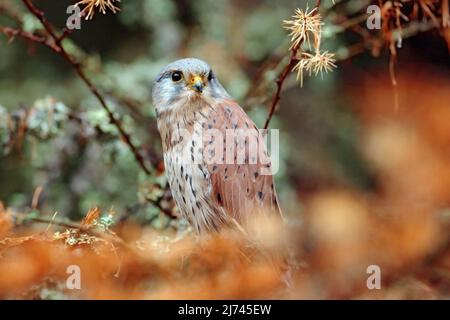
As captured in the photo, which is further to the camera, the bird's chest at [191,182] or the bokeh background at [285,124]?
the bird's chest at [191,182]

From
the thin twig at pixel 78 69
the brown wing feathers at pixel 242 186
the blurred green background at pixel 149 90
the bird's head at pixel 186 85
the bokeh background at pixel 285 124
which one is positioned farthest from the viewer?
the blurred green background at pixel 149 90

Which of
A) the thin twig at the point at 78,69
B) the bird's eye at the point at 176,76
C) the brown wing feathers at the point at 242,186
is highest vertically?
the bird's eye at the point at 176,76

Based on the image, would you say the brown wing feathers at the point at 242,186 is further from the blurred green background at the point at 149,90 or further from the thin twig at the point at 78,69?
the blurred green background at the point at 149,90

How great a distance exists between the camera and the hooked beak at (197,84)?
2.67 m

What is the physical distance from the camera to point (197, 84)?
2678mm

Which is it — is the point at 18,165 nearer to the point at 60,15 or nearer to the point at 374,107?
the point at 60,15

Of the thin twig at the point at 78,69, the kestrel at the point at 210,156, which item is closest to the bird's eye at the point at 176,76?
the kestrel at the point at 210,156

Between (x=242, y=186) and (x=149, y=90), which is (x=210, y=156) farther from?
(x=149, y=90)

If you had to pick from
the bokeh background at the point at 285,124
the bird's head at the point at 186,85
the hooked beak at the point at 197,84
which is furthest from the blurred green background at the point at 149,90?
the hooked beak at the point at 197,84

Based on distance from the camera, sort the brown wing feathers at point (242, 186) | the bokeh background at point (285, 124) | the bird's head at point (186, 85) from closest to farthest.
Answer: the bokeh background at point (285, 124) → the brown wing feathers at point (242, 186) → the bird's head at point (186, 85)

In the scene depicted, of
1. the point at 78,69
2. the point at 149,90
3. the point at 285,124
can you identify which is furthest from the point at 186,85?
the point at 285,124

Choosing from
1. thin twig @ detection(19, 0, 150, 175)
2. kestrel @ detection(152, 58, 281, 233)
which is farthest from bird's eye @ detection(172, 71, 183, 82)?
thin twig @ detection(19, 0, 150, 175)

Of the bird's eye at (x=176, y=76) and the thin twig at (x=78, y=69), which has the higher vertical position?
the bird's eye at (x=176, y=76)

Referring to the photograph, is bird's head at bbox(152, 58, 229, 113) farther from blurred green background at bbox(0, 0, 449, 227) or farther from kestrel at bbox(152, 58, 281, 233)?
blurred green background at bbox(0, 0, 449, 227)
